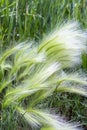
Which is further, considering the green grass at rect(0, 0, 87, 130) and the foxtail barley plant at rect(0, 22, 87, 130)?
the green grass at rect(0, 0, 87, 130)

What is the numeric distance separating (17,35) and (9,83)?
1.77 feet

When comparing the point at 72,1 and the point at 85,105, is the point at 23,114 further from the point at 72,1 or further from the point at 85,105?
the point at 72,1

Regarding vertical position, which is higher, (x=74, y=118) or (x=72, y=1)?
(x=72, y=1)

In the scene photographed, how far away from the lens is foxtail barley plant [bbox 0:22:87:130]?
1.54 m

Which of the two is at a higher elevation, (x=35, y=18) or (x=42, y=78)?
(x=35, y=18)

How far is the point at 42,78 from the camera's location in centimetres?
155

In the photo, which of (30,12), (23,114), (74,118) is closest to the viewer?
(23,114)

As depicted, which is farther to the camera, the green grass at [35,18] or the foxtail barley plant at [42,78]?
the green grass at [35,18]

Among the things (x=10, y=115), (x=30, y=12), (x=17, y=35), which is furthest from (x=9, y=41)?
(x=10, y=115)

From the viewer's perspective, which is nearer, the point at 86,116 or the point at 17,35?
the point at 86,116

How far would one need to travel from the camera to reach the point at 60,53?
162 cm

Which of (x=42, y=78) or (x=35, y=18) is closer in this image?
(x=42, y=78)

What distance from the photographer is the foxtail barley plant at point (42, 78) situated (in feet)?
5.06

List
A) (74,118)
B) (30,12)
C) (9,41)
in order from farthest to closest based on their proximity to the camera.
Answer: (30,12), (9,41), (74,118)
